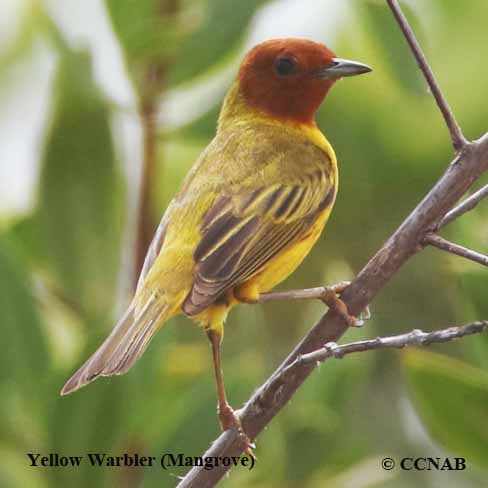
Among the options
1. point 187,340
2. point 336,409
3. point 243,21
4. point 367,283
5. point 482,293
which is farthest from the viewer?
point 187,340

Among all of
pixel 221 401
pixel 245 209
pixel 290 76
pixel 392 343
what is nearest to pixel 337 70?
pixel 290 76

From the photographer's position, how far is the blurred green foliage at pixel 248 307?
3.94 meters

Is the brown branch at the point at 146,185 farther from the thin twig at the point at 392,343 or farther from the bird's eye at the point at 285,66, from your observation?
the thin twig at the point at 392,343

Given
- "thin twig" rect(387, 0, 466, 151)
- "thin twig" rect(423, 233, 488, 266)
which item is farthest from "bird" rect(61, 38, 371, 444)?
"thin twig" rect(387, 0, 466, 151)

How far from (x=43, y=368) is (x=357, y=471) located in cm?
107

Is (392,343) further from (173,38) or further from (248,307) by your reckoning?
(173,38)

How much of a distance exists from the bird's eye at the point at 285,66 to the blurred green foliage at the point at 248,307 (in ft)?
0.77

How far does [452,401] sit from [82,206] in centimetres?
156

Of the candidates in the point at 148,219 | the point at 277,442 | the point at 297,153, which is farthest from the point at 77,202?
the point at 277,442

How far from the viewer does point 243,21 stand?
4418 millimetres

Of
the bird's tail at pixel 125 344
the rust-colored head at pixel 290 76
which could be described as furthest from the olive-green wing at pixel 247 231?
the rust-colored head at pixel 290 76

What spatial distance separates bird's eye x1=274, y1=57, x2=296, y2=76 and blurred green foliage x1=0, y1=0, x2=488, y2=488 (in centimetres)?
24

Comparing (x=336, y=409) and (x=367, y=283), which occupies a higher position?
(x=367, y=283)

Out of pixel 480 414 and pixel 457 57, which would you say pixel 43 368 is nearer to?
pixel 480 414
